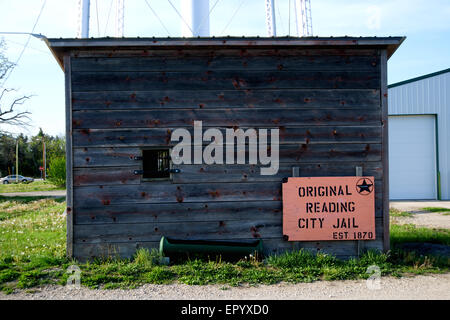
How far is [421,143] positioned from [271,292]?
14995mm

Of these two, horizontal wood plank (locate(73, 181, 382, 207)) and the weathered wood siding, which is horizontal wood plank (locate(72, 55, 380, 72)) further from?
horizontal wood plank (locate(73, 181, 382, 207))

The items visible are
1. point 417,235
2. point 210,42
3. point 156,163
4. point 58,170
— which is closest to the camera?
point 210,42

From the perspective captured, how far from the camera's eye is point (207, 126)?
21.6 feet

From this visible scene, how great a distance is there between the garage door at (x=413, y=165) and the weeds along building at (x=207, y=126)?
38.5 feet

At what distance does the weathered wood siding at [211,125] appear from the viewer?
6.48 meters

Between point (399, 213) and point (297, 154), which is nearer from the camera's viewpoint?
point (297, 154)

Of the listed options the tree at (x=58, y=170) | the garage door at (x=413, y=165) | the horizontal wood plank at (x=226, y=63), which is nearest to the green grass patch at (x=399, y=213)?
the garage door at (x=413, y=165)

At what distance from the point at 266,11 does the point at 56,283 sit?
495 inches

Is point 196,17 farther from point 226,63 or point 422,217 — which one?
point 422,217

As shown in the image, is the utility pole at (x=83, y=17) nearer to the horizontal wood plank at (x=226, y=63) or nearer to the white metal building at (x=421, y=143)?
the horizontal wood plank at (x=226, y=63)

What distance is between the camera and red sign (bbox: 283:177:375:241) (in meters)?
6.58

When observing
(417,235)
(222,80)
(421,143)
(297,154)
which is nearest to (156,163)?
(222,80)
